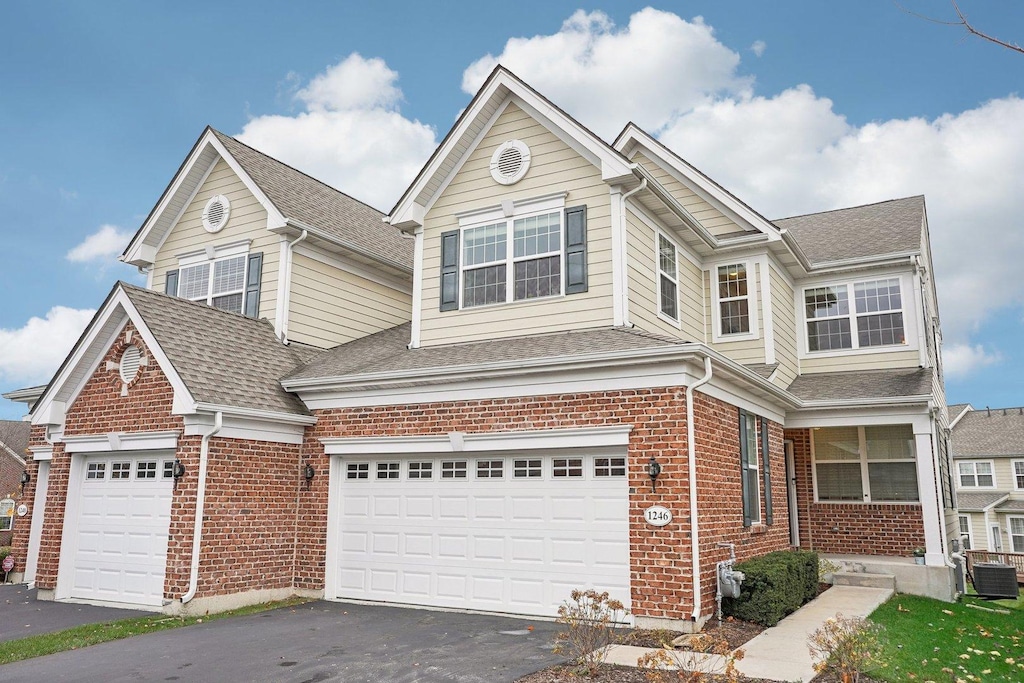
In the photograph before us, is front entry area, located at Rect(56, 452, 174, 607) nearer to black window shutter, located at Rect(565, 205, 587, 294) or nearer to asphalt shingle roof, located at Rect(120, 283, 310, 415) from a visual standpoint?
asphalt shingle roof, located at Rect(120, 283, 310, 415)

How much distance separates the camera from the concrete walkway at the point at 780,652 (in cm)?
752

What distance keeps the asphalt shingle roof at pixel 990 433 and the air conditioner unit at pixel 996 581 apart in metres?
26.7

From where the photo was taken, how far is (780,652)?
27.7 ft

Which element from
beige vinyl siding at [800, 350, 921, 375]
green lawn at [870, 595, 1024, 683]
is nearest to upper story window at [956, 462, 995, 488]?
beige vinyl siding at [800, 350, 921, 375]

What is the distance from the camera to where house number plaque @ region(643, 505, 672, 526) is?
9.76m

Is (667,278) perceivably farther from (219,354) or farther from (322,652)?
(322,652)

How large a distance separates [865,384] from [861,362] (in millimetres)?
1306

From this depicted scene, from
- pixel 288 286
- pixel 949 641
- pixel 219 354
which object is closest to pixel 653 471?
pixel 949 641

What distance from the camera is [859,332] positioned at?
16844 mm

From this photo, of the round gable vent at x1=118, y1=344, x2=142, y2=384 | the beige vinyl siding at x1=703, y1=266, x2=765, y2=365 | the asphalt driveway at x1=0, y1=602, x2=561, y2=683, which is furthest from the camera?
the beige vinyl siding at x1=703, y1=266, x2=765, y2=365

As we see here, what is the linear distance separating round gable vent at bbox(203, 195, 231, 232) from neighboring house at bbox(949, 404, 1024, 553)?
1310 inches

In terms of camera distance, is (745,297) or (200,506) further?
(745,297)

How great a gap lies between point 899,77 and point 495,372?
10522 millimetres

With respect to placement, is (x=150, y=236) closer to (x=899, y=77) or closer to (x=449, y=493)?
(x=449, y=493)
